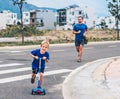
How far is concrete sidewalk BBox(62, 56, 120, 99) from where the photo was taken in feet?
28.0

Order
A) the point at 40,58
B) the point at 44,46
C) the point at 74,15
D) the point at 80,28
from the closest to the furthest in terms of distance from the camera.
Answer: the point at 44,46, the point at 40,58, the point at 80,28, the point at 74,15

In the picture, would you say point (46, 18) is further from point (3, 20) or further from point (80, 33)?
→ point (80, 33)

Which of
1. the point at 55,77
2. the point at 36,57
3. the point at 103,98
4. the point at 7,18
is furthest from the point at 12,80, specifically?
the point at 7,18

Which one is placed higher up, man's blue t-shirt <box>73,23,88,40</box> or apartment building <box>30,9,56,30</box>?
apartment building <box>30,9,56,30</box>

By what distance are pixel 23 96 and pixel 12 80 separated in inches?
97.3

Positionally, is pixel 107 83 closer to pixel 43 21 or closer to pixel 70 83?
pixel 70 83

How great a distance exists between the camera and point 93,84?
9977 millimetres

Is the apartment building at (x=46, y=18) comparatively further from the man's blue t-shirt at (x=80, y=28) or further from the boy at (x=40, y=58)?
the boy at (x=40, y=58)

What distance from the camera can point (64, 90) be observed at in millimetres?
9344

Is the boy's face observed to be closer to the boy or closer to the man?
the boy

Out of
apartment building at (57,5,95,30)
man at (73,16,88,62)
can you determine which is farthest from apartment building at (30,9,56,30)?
man at (73,16,88,62)

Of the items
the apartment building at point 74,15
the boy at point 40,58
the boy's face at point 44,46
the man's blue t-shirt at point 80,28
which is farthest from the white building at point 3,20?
the boy's face at point 44,46

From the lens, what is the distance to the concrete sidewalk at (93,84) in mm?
8534

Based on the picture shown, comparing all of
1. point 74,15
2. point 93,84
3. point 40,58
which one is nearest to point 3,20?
point 74,15
